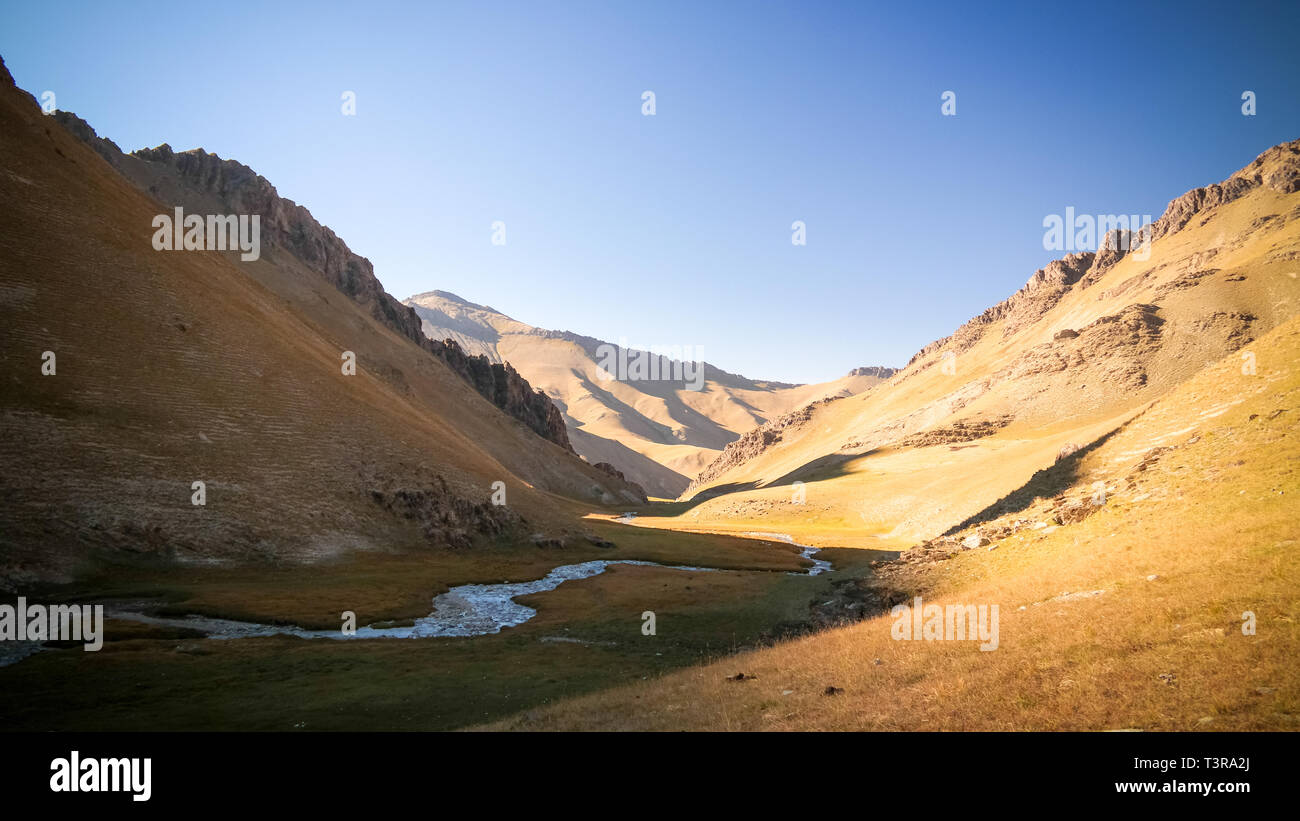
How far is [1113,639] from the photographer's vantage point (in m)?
14.9

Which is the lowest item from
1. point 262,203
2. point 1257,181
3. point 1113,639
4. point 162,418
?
point 1113,639

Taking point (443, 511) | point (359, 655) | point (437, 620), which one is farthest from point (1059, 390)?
point (359, 655)

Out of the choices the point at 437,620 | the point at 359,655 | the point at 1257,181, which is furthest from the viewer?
the point at 1257,181

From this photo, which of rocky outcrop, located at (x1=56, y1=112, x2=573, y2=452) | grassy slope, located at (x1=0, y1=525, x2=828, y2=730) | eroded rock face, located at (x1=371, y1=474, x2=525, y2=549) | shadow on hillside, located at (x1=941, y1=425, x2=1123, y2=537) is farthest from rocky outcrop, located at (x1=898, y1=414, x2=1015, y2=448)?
rocky outcrop, located at (x1=56, y1=112, x2=573, y2=452)

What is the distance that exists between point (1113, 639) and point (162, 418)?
75.0m

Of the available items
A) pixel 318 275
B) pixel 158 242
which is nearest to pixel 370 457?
pixel 158 242

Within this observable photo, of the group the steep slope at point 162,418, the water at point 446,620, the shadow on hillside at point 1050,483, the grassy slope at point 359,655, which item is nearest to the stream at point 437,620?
the water at point 446,620

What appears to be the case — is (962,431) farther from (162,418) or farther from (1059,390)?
(162,418)

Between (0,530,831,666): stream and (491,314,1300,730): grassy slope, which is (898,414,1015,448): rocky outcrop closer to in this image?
(491,314,1300,730): grassy slope

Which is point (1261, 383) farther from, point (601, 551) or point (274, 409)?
point (274, 409)

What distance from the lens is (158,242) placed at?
7744cm

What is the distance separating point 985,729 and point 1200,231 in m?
244

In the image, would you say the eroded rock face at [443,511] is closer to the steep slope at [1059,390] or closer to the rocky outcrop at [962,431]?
the steep slope at [1059,390]

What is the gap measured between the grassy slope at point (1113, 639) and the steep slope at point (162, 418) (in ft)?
160
